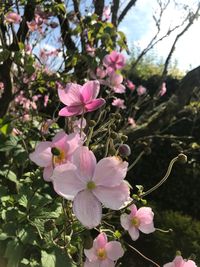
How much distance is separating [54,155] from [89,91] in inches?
8.5

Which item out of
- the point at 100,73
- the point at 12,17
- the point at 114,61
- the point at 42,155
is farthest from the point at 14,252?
the point at 12,17

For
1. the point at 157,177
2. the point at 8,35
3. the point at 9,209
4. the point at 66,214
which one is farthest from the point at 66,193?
the point at 157,177

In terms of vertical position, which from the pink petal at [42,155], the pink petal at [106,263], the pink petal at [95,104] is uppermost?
the pink petal at [95,104]

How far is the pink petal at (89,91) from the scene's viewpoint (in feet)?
4.25

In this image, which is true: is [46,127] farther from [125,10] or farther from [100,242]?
[125,10]

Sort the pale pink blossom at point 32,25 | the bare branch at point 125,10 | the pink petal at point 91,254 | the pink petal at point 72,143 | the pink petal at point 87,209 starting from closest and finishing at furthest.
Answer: the pink petal at point 87,209 → the pink petal at point 72,143 → the pink petal at point 91,254 → the pale pink blossom at point 32,25 → the bare branch at point 125,10

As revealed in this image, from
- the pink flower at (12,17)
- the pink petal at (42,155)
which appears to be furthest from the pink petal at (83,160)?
the pink flower at (12,17)

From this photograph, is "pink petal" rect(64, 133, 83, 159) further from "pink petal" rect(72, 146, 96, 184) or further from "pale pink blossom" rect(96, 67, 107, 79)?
"pale pink blossom" rect(96, 67, 107, 79)

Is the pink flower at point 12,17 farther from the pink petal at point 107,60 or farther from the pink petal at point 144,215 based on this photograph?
the pink petal at point 144,215

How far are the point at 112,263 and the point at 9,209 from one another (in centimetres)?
49

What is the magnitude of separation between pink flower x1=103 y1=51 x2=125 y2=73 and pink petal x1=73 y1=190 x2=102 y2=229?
6.08 feet

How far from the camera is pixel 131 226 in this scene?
158 centimetres

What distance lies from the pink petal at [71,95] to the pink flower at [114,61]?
163cm

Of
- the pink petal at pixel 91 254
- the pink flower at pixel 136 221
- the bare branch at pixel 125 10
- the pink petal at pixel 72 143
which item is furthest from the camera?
the bare branch at pixel 125 10
